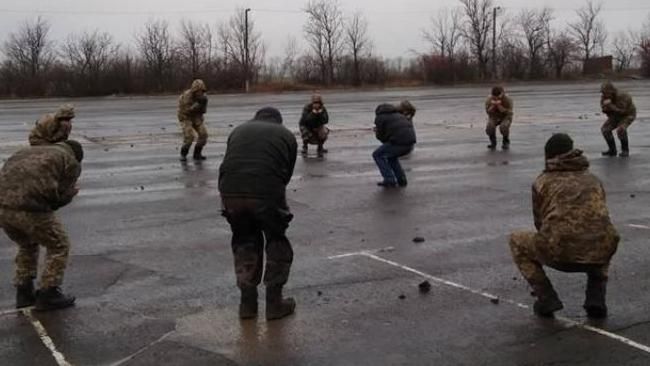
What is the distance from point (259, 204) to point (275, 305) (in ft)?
2.80

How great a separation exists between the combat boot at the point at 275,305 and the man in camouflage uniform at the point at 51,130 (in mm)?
2205

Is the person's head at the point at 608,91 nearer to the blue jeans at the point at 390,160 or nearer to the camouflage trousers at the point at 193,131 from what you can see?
the blue jeans at the point at 390,160

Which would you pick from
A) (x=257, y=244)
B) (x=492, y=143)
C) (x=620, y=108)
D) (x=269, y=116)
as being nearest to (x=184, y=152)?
(x=492, y=143)

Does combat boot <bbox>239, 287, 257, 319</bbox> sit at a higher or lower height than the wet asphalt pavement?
higher

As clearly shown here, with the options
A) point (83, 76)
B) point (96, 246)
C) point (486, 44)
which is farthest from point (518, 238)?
point (486, 44)

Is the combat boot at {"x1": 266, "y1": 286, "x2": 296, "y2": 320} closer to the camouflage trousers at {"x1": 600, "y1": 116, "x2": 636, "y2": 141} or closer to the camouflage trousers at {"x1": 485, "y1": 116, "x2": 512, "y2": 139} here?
the camouflage trousers at {"x1": 600, "y1": 116, "x2": 636, "y2": 141}

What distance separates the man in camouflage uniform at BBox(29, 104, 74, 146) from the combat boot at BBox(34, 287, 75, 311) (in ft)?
4.06

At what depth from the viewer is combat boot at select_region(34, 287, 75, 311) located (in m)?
7.01

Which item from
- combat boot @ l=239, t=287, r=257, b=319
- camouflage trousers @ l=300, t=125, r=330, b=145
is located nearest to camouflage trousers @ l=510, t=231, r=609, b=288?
combat boot @ l=239, t=287, r=257, b=319

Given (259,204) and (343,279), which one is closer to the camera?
(259,204)

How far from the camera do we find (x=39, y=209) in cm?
683

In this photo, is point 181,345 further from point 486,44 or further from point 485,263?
point 486,44

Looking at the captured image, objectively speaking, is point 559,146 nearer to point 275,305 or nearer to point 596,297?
point 596,297

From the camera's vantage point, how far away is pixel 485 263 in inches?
340
